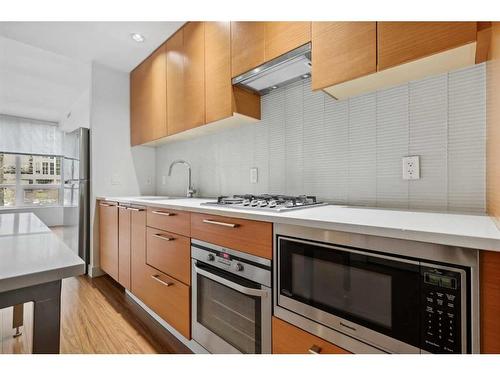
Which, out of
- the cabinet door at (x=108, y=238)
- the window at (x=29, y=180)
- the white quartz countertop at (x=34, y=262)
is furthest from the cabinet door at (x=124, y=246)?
the window at (x=29, y=180)

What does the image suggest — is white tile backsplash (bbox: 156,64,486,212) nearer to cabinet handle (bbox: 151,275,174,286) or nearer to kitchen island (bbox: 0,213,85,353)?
cabinet handle (bbox: 151,275,174,286)

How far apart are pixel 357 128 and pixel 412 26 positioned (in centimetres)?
53

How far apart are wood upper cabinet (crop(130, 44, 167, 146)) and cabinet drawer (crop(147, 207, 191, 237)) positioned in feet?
2.97

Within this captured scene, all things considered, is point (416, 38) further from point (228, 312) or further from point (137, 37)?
point (137, 37)

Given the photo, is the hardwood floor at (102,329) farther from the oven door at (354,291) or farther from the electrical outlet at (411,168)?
the electrical outlet at (411,168)

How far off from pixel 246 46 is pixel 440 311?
62.8 inches

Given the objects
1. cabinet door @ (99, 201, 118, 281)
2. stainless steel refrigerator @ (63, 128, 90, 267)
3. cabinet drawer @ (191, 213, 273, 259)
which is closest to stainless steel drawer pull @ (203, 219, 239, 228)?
cabinet drawer @ (191, 213, 273, 259)

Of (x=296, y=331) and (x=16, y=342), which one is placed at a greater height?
(x=296, y=331)

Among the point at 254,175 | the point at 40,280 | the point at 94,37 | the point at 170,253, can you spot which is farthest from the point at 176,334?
the point at 94,37

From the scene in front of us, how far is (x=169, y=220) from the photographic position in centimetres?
165
